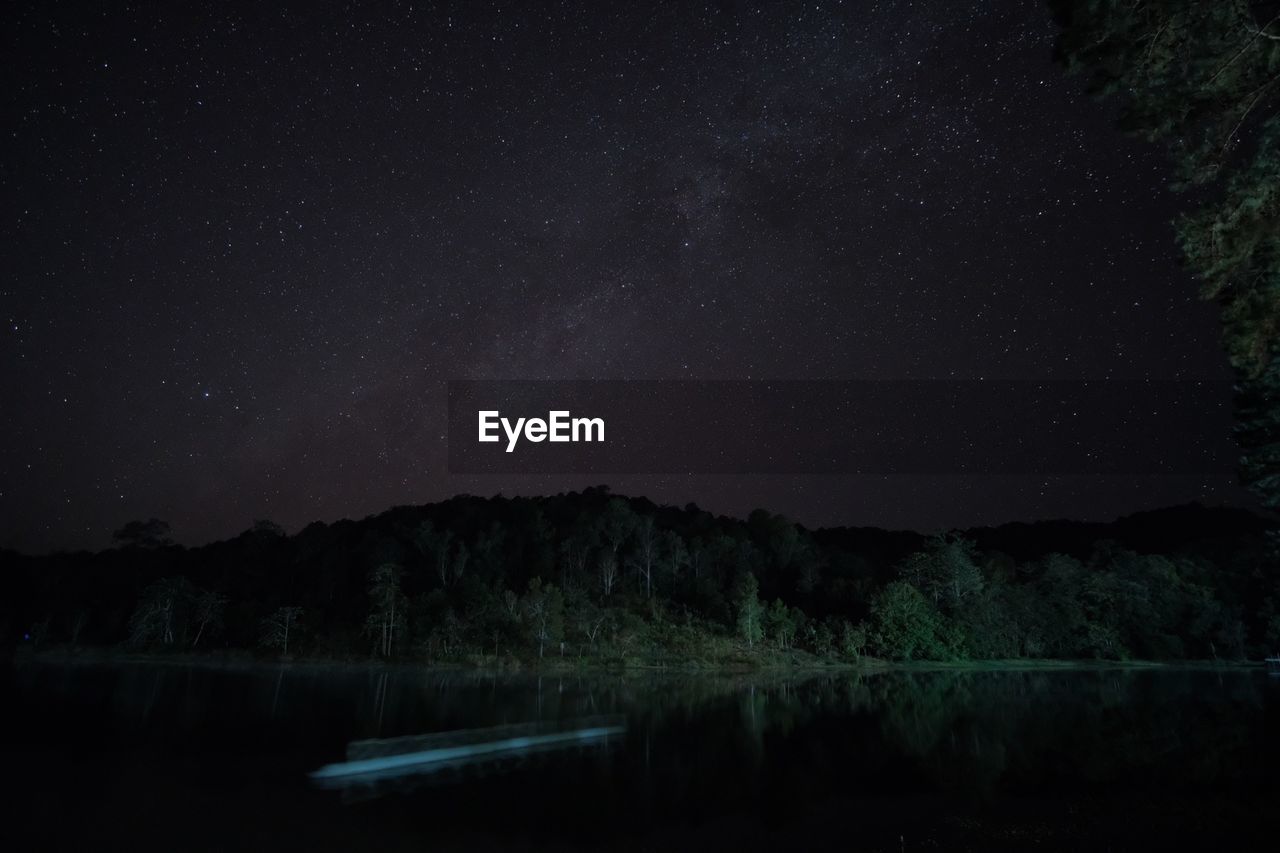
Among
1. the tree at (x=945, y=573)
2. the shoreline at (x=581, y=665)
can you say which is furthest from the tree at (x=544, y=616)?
the tree at (x=945, y=573)

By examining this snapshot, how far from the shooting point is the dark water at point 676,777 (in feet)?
43.9

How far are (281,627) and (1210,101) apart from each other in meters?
75.2

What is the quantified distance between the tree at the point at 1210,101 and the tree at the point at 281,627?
7229 centimetres

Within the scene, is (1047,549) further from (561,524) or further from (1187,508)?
(561,524)

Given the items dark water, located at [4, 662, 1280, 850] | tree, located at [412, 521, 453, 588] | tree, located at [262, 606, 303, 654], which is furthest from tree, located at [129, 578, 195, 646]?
dark water, located at [4, 662, 1280, 850]

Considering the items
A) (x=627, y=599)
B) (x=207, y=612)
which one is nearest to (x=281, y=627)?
(x=207, y=612)

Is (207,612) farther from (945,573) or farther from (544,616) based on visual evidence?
(945,573)

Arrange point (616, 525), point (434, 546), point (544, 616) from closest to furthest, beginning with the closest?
point (544, 616)
point (434, 546)
point (616, 525)

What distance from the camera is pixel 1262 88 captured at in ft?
28.4

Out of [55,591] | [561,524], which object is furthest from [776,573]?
[55,591]

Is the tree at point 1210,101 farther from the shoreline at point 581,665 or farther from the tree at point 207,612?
the tree at point 207,612

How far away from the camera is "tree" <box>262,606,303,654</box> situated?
6594cm

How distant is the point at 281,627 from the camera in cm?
6631

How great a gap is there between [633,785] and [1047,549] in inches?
5831
